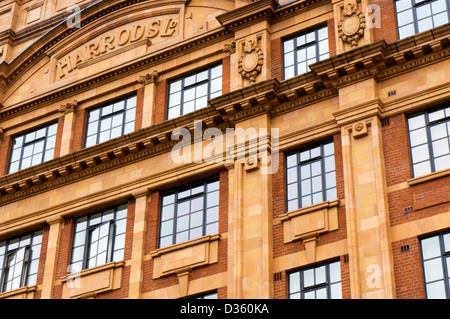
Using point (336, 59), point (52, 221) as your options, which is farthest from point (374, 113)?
point (52, 221)

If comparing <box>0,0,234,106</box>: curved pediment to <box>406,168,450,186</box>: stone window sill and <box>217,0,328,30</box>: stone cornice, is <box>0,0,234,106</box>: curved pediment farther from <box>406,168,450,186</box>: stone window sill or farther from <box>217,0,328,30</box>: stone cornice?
<box>406,168,450,186</box>: stone window sill

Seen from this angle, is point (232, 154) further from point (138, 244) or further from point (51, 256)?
point (51, 256)

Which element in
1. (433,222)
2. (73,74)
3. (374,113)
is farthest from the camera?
(73,74)

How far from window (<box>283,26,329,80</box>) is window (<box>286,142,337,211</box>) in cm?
319

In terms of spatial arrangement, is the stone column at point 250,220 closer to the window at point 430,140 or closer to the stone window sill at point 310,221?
the stone window sill at point 310,221

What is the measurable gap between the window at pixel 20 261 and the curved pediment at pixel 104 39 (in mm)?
6487

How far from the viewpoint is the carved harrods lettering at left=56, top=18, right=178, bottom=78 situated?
35.7 metres

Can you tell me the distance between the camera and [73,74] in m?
37.0

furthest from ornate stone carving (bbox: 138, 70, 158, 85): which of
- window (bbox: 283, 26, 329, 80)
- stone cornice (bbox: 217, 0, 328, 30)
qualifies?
window (bbox: 283, 26, 329, 80)

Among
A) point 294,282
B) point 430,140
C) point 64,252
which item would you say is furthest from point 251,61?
point 64,252

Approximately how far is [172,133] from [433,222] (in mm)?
9978

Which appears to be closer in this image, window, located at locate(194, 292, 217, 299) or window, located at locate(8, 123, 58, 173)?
window, located at locate(194, 292, 217, 299)

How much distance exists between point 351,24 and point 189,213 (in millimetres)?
7965
